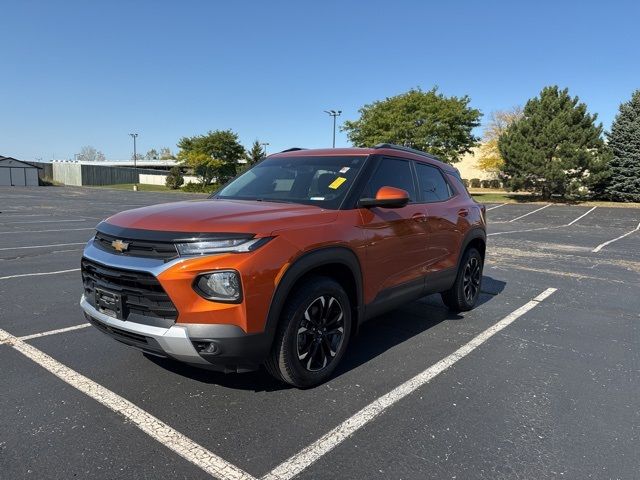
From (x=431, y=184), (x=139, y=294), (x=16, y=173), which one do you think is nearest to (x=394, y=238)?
(x=431, y=184)

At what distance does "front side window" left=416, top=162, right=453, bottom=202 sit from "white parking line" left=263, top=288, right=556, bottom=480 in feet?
5.04

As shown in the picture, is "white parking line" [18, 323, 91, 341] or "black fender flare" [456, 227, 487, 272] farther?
"black fender flare" [456, 227, 487, 272]

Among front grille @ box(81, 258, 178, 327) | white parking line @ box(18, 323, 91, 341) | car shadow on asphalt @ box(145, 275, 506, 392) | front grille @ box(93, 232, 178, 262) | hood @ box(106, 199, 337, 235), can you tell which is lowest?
car shadow on asphalt @ box(145, 275, 506, 392)

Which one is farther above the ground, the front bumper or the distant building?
the distant building

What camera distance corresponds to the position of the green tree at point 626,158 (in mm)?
32750

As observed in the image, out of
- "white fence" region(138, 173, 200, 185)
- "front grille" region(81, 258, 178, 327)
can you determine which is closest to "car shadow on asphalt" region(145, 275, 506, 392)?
"front grille" region(81, 258, 178, 327)

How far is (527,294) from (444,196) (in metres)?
2.63

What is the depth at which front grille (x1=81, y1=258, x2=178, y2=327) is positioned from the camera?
284cm

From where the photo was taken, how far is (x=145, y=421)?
2930 mm

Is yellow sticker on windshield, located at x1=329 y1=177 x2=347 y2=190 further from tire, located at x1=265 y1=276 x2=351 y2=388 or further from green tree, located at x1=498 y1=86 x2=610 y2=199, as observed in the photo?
green tree, located at x1=498 y1=86 x2=610 y2=199

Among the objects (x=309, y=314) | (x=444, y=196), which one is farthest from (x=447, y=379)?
(x=444, y=196)

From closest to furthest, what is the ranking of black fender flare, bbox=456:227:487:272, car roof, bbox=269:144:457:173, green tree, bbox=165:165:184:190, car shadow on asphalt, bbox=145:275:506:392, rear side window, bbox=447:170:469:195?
car shadow on asphalt, bbox=145:275:506:392
car roof, bbox=269:144:457:173
black fender flare, bbox=456:227:487:272
rear side window, bbox=447:170:469:195
green tree, bbox=165:165:184:190

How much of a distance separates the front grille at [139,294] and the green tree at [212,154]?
192ft

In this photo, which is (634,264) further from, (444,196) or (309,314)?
(309,314)
